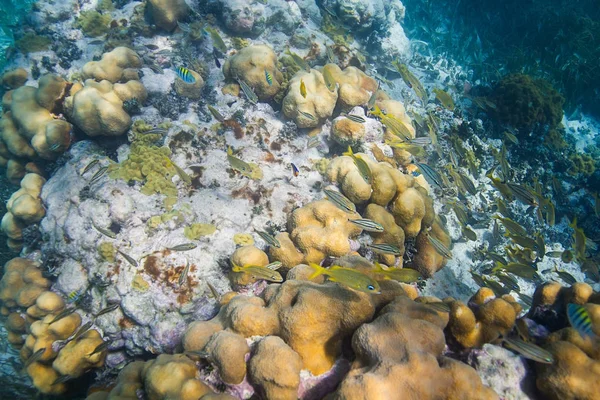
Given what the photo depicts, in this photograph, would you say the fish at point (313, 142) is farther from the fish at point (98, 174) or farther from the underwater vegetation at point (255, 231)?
the fish at point (98, 174)

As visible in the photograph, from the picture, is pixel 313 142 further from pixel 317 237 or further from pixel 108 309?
pixel 108 309

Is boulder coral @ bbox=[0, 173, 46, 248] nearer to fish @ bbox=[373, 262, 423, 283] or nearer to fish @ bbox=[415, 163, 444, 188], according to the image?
fish @ bbox=[373, 262, 423, 283]

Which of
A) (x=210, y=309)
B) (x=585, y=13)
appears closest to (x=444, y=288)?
(x=210, y=309)

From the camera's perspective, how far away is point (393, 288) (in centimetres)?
357

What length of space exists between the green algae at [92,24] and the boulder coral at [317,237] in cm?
923

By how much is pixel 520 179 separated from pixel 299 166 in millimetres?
8459

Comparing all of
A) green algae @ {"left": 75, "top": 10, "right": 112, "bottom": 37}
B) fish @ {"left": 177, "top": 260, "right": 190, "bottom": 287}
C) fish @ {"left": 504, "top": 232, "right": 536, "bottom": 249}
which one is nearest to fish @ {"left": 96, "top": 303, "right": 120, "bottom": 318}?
fish @ {"left": 177, "top": 260, "right": 190, "bottom": 287}

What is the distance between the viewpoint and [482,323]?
3.33 m

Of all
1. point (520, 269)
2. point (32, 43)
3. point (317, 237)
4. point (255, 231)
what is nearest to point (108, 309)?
point (255, 231)

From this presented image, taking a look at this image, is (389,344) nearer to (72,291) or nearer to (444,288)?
(444,288)

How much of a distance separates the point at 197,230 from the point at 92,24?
27.8 ft

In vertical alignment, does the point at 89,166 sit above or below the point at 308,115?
below

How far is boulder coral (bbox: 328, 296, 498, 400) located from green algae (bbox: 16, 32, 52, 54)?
11.5m

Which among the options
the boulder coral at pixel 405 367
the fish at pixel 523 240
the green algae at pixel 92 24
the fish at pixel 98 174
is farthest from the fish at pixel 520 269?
the green algae at pixel 92 24
